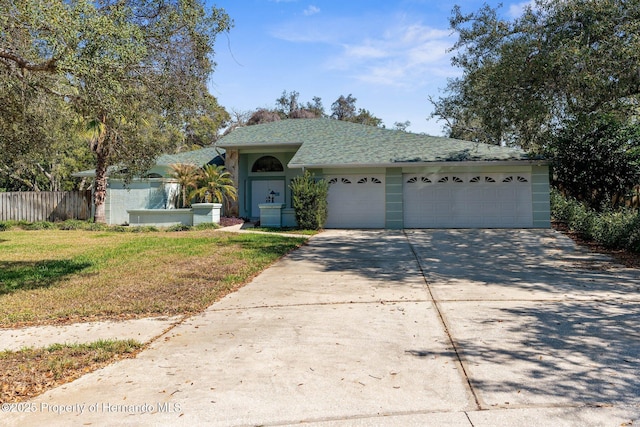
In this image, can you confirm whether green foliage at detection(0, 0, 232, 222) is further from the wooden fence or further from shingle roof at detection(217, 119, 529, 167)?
the wooden fence

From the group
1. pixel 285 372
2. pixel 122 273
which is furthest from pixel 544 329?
pixel 122 273

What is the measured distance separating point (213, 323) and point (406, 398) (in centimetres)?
279

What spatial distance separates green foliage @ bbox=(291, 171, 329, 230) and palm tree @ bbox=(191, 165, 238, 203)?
3.68 m

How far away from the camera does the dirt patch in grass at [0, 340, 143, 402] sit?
329 centimetres

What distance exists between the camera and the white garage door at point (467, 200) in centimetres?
1544

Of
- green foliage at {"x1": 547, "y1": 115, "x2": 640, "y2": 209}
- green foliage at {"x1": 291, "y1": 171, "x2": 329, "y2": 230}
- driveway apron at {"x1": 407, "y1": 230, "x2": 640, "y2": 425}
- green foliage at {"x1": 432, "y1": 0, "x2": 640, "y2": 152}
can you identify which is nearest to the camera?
driveway apron at {"x1": 407, "y1": 230, "x2": 640, "y2": 425}

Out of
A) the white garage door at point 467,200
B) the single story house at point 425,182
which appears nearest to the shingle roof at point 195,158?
the single story house at point 425,182

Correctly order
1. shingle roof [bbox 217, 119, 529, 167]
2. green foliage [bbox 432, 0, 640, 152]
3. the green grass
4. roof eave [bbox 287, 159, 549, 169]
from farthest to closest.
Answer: shingle roof [bbox 217, 119, 529, 167] → roof eave [bbox 287, 159, 549, 169] → the green grass → green foliage [bbox 432, 0, 640, 152]

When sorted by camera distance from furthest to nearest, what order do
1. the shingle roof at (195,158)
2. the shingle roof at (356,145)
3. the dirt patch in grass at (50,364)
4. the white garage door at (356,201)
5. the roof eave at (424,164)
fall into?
1. the shingle roof at (195,158)
2. the white garage door at (356,201)
3. the shingle roof at (356,145)
4. the roof eave at (424,164)
5. the dirt patch in grass at (50,364)

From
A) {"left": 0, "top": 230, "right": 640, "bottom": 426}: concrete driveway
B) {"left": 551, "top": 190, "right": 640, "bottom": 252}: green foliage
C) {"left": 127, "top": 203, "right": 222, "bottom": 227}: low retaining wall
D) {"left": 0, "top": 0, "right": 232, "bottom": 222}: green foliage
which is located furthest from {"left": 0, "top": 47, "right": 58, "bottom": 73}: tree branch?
{"left": 551, "top": 190, "right": 640, "bottom": 252}: green foliage

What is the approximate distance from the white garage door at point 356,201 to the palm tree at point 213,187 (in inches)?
175

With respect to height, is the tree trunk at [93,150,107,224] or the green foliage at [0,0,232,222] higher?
the green foliage at [0,0,232,222]

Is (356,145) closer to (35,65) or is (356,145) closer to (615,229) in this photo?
(615,229)

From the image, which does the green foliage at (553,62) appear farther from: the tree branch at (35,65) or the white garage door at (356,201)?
the tree branch at (35,65)
